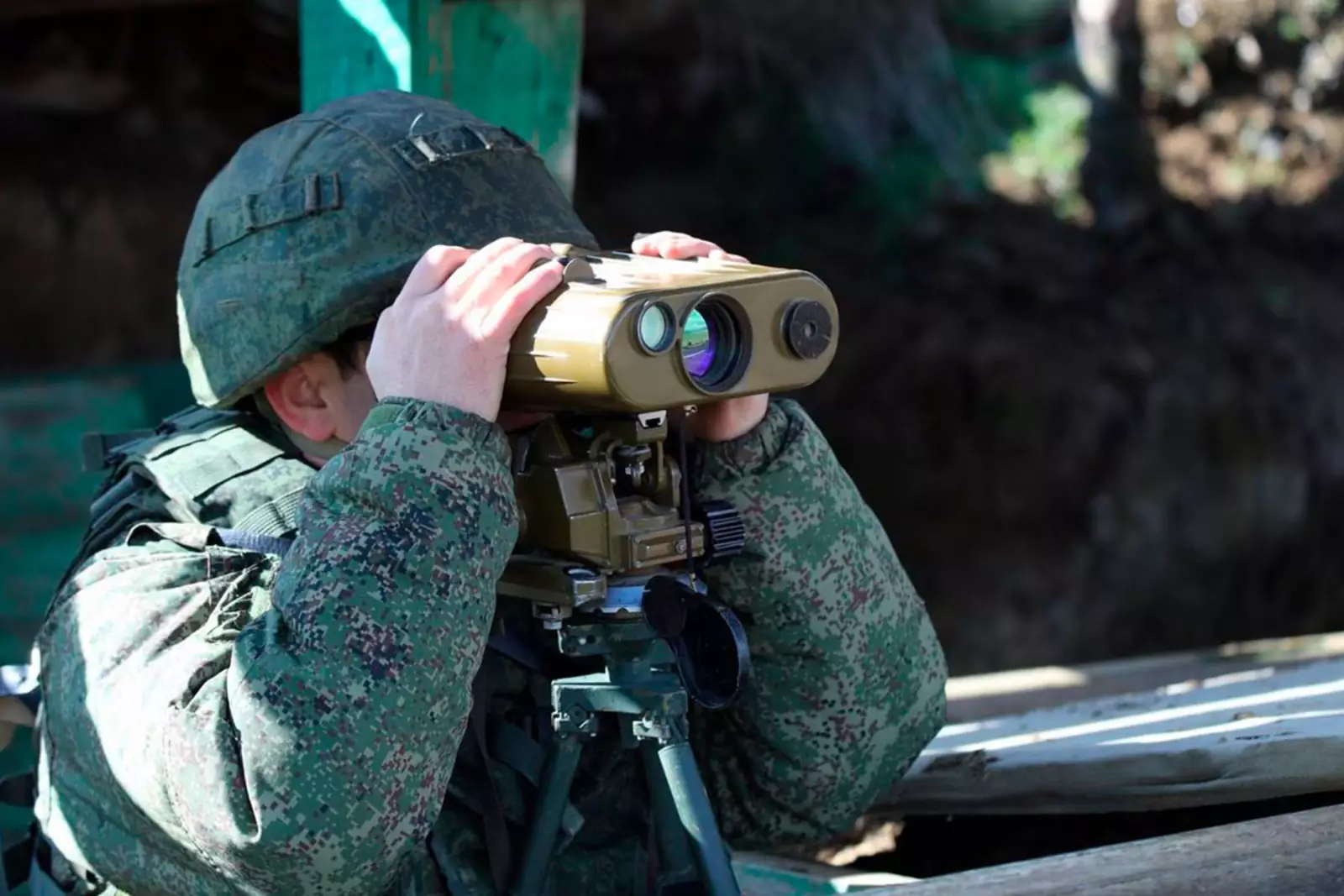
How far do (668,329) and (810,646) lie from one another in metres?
0.53

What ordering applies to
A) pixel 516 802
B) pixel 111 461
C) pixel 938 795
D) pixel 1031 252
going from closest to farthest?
1. pixel 516 802
2. pixel 111 461
3. pixel 938 795
4. pixel 1031 252

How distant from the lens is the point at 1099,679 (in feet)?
12.0

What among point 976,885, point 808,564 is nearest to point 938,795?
point 808,564

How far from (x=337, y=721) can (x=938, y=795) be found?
1.07 meters

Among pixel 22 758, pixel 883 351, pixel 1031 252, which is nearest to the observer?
pixel 22 758

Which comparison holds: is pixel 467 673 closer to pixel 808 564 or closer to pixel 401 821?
pixel 401 821

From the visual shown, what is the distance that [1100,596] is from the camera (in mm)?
6977

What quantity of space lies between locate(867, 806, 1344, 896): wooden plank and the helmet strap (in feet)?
2.49

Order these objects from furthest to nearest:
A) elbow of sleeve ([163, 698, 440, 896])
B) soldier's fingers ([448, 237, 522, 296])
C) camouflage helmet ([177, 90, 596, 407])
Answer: camouflage helmet ([177, 90, 596, 407]), soldier's fingers ([448, 237, 522, 296]), elbow of sleeve ([163, 698, 440, 896])

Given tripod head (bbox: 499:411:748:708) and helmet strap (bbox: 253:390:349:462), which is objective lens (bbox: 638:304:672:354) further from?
helmet strap (bbox: 253:390:349:462)

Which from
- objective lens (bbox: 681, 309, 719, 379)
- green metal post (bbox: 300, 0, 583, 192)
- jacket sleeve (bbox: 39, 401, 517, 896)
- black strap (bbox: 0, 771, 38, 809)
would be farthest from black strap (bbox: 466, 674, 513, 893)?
green metal post (bbox: 300, 0, 583, 192)

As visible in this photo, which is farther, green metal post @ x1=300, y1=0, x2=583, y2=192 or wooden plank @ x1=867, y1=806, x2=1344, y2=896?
green metal post @ x1=300, y1=0, x2=583, y2=192

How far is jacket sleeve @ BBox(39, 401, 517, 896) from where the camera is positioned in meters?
1.56

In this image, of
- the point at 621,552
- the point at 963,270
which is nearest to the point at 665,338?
the point at 621,552
